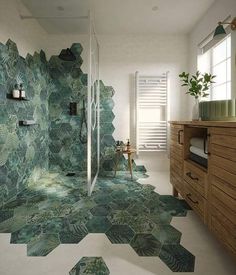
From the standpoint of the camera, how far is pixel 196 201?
70.2 inches

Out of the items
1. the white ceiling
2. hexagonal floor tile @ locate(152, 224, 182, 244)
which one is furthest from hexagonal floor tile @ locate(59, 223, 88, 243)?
the white ceiling

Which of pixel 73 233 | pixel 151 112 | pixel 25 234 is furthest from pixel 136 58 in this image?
pixel 25 234

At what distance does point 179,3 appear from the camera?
9.39 feet

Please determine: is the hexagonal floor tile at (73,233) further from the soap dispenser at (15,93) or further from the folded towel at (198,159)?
the soap dispenser at (15,93)

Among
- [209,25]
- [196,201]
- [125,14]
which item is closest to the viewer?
[196,201]

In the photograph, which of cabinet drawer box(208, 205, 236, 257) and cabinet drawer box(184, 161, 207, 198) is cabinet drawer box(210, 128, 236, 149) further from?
cabinet drawer box(208, 205, 236, 257)

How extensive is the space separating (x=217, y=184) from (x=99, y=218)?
1156 mm

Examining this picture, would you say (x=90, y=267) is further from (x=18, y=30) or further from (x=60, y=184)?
(x=18, y=30)

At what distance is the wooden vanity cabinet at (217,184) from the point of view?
123cm

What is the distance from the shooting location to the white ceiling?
2877 mm

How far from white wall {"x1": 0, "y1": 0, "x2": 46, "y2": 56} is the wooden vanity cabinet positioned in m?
2.25

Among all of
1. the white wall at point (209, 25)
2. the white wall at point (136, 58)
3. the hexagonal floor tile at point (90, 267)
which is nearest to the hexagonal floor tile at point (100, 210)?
the hexagonal floor tile at point (90, 267)

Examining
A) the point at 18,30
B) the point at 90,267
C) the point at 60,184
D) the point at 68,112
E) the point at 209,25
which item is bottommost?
the point at 90,267

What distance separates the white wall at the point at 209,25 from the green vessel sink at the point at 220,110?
79 centimetres
